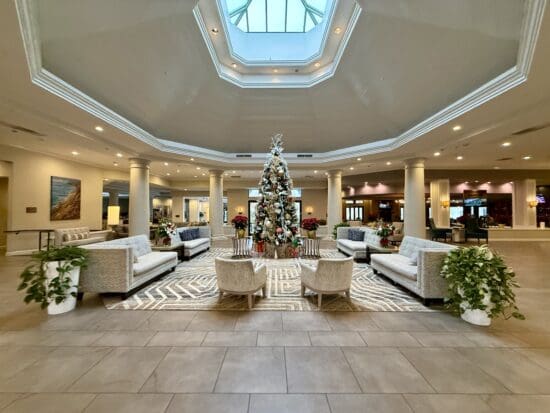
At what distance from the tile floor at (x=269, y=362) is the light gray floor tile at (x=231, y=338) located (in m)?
0.02

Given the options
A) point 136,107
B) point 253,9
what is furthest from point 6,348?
point 253,9

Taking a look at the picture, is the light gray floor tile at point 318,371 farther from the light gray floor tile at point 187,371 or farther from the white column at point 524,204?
the white column at point 524,204

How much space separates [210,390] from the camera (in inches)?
83.6

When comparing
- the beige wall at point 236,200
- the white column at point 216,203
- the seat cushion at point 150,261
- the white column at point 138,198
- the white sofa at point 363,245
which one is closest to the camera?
the seat cushion at point 150,261

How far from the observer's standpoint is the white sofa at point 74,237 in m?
8.44

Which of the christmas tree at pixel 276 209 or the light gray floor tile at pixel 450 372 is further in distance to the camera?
the christmas tree at pixel 276 209

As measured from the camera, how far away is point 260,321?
11.2 feet

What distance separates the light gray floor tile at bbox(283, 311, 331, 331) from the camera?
10.6ft

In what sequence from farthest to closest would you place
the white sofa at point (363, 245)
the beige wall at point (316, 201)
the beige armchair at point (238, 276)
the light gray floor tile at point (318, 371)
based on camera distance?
the beige wall at point (316, 201)
the white sofa at point (363, 245)
the beige armchair at point (238, 276)
the light gray floor tile at point (318, 371)

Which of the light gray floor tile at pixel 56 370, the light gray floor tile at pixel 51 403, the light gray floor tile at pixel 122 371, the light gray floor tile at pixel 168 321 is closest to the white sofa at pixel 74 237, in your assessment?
the light gray floor tile at pixel 168 321

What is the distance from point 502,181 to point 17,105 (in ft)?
61.0

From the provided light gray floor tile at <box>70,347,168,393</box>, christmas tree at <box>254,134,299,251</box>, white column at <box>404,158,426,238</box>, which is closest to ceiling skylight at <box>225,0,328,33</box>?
christmas tree at <box>254,134,299,251</box>

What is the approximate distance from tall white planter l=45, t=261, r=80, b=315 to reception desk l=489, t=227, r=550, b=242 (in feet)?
52.6

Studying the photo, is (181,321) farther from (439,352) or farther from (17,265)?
(17,265)
